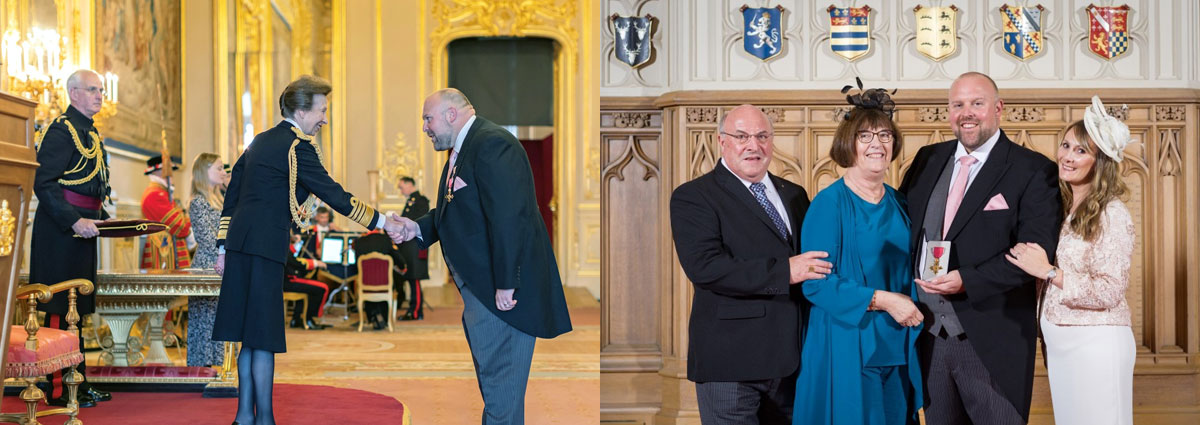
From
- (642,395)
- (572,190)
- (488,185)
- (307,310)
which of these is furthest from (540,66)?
(488,185)

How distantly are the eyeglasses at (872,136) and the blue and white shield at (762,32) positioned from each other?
6.82ft

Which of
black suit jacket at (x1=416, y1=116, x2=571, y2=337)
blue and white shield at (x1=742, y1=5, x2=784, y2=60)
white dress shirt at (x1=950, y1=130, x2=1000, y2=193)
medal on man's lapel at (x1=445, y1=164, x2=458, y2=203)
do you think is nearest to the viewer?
white dress shirt at (x1=950, y1=130, x2=1000, y2=193)

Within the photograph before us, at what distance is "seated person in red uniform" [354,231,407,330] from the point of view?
30.8 feet

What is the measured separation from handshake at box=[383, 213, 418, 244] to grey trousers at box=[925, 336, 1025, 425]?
2.10m

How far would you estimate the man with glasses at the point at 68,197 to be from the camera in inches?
193

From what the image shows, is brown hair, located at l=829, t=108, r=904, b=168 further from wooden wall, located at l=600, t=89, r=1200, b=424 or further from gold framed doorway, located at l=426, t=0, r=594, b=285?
gold framed doorway, located at l=426, t=0, r=594, b=285

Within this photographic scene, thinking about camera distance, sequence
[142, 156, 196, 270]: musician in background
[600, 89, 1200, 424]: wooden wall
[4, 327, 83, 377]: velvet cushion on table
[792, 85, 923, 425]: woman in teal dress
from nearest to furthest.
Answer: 1. [792, 85, 923, 425]: woman in teal dress
2. [4, 327, 83, 377]: velvet cushion on table
3. [600, 89, 1200, 424]: wooden wall
4. [142, 156, 196, 270]: musician in background

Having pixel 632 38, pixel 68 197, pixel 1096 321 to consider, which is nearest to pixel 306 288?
pixel 68 197

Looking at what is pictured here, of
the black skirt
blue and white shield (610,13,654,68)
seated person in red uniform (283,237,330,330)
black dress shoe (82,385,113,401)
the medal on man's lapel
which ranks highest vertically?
A: blue and white shield (610,13,654,68)

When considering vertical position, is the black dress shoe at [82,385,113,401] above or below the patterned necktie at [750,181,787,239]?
below

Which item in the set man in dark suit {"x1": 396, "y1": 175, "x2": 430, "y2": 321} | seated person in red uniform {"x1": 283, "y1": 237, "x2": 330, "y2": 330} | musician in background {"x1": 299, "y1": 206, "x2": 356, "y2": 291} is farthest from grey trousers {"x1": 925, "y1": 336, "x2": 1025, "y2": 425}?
musician in background {"x1": 299, "y1": 206, "x2": 356, "y2": 291}

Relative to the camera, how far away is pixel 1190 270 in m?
5.03

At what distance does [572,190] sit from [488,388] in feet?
35.0

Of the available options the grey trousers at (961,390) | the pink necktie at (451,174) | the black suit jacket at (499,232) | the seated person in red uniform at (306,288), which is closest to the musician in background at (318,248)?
the seated person in red uniform at (306,288)
